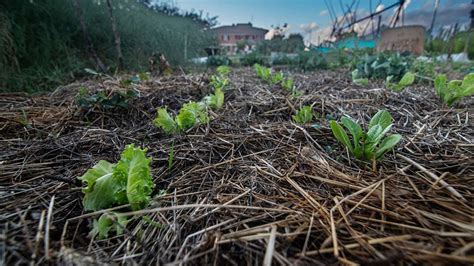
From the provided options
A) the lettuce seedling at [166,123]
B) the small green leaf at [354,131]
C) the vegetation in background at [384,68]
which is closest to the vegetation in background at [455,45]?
the vegetation in background at [384,68]

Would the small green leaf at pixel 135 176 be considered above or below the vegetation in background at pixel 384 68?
below

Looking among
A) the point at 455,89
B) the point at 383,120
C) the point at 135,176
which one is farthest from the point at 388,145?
the point at 455,89

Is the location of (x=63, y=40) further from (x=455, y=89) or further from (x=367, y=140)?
(x=455, y=89)

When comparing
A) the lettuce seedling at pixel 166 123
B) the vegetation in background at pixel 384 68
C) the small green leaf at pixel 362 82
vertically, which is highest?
the vegetation in background at pixel 384 68

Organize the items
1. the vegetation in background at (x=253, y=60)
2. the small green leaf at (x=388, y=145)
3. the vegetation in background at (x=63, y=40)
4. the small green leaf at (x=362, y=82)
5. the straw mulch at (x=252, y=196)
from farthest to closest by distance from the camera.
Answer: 1. the vegetation in background at (x=253, y=60)
2. the vegetation in background at (x=63, y=40)
3. the small green leaf at (x=362, y=82)
4. the small green leaf at (x=388, y=145)
5. the straw mulch at (x=252, y=196)

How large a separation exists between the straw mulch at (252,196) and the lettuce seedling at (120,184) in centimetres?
4

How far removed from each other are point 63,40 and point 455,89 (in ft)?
15.3

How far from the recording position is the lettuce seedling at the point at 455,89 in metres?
1.53

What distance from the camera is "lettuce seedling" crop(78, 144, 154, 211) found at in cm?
69

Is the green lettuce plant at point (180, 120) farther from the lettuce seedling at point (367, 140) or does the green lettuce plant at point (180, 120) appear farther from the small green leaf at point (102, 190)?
the lettuce seedling at point (367, 140)

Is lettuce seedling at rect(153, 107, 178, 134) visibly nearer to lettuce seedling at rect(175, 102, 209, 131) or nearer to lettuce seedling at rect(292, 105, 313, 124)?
lettuce seedling at rect(175, 102, 209, 131)

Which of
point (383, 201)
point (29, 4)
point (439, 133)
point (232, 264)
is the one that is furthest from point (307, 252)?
point (29, 4)

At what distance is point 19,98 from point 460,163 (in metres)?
2.95

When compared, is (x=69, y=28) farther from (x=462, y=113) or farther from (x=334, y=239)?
(x=462, y=113)
